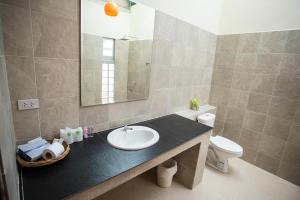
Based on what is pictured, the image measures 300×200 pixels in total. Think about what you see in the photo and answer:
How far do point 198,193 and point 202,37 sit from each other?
82.6 inches

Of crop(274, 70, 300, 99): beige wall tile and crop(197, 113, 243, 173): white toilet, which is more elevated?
crop(274, 70, 300, 99): beige wall tile

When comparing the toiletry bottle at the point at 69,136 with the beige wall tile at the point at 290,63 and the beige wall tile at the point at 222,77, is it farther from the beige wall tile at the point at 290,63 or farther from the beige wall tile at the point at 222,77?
the beige wall tile at the point at 290,63

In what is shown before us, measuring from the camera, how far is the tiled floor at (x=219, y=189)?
1834 mm

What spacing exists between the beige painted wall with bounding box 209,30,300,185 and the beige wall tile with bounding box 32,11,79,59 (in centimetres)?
232

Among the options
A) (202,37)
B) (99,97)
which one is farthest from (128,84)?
(202,37)

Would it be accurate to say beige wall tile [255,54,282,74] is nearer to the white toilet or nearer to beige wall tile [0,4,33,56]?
the white toilet

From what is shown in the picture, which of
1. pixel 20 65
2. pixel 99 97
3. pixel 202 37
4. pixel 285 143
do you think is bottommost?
pixel 285 143

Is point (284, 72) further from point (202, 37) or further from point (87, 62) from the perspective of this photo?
point (87, 62)

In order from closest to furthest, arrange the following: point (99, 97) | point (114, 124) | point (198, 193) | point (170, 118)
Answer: point (99, 97) → point (114, 124) → point (198, 193) → point (170, 118)

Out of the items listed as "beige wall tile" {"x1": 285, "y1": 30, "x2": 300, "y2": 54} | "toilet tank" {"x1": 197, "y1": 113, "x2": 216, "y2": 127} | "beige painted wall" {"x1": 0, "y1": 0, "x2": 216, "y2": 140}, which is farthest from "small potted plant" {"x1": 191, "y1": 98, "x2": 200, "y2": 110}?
"beige wall tile" {"x1": 285, "y1": 30, "x2": 300, "y2": 54}

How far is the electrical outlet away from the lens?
1104 mm

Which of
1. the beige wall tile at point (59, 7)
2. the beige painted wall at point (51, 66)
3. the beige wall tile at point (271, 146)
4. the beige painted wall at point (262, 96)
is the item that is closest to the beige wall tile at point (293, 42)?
the beige painted wall at point (262, 96)

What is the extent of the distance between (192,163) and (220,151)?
0.54m

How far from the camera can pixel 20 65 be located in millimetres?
1063
